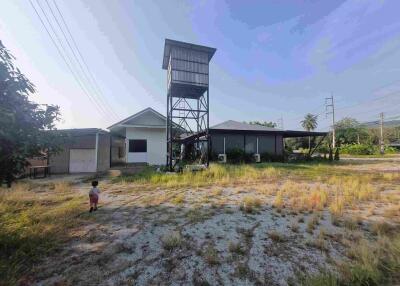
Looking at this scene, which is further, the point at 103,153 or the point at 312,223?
the point at 103,153

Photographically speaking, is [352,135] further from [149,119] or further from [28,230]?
[28,230]

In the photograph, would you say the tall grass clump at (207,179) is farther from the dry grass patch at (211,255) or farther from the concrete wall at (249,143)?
the concrete wall at (249,143)

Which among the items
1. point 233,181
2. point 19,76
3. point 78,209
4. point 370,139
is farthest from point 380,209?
point 370,139

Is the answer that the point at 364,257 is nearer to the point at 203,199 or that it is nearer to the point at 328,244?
the point at 328,244

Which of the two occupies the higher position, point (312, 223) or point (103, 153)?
point (103, 153)

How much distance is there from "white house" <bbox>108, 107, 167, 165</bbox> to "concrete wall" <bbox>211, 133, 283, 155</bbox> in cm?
492

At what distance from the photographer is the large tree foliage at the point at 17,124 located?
3.26m

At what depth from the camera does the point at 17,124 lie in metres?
3.41

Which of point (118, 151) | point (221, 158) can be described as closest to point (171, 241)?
point (221, 158)

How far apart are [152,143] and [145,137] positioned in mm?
814

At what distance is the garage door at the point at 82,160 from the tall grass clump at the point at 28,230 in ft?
29.7

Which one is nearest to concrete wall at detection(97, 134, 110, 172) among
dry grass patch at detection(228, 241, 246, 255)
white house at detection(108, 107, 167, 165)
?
white house at detection(108, 107, 167, 165)

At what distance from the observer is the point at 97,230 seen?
178 inches

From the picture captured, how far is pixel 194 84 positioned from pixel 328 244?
44.4 feet
